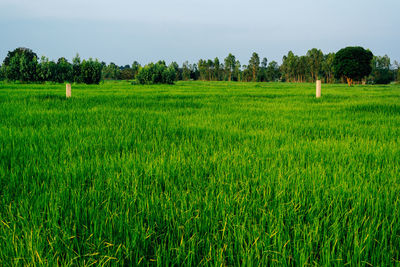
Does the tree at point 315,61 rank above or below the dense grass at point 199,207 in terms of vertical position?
above

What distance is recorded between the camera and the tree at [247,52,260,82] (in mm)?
94794

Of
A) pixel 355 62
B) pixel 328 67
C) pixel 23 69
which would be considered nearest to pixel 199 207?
pixel 23 69

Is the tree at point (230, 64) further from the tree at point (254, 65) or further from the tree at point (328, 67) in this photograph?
the tree at point (328, 67)

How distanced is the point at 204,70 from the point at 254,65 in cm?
1880

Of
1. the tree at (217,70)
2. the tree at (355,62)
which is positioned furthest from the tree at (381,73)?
the tree at (217,70)

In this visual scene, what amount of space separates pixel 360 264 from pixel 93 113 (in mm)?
6329

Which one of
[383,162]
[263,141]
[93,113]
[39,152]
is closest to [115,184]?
[39,152]

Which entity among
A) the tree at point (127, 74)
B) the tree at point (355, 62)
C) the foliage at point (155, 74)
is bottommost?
the foliage at point (155, 74)

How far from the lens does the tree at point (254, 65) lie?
94794 millimetres

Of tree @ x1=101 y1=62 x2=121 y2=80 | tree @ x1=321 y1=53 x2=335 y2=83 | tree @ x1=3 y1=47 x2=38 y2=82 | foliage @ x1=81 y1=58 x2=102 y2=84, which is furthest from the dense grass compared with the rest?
tree @ x1=101 y1=62 x2=121 y2=80

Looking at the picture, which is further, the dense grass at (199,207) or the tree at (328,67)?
the tree at (328,67)

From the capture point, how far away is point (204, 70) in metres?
102

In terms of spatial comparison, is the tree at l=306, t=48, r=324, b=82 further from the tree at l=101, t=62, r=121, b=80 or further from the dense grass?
the dense grass

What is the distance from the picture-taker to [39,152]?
9.92ft
